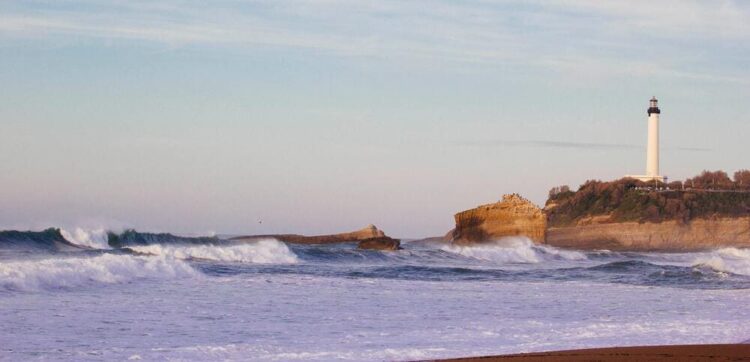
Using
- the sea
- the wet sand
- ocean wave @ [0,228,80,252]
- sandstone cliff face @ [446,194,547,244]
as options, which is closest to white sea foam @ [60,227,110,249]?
ocean wave @ [0,228,80,252]

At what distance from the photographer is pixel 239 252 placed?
3397 centimetres

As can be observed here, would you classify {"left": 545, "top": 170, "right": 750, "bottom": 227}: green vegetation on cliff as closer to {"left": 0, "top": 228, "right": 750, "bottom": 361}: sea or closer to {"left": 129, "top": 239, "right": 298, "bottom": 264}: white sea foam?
{"left": 129, "top": 239, "right": 298, "bottom": 264}: white sea foam

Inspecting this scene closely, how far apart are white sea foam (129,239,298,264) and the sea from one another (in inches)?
156

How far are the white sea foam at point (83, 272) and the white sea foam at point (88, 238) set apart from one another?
1428 cm

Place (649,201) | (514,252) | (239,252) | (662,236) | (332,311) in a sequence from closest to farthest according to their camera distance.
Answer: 1. (332,311)
2. (239,252)
3. (514,252)
4. (662,236)
5. (649,201)

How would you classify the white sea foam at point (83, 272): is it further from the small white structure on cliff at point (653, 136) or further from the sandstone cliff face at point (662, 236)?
the small white structure on cliff at point (653, 136)

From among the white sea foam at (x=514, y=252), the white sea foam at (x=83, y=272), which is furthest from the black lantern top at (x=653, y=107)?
the white sea foam at (x=83, y=272)

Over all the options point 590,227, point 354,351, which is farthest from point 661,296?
point 590,227

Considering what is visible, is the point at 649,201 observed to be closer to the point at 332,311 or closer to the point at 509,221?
the point at 509,221

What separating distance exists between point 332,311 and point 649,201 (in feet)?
198

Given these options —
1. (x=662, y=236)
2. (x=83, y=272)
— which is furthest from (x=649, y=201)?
(x=83, y=272)

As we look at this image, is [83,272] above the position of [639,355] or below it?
above

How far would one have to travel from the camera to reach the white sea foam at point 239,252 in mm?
31312

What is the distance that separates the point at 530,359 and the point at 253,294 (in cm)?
869
